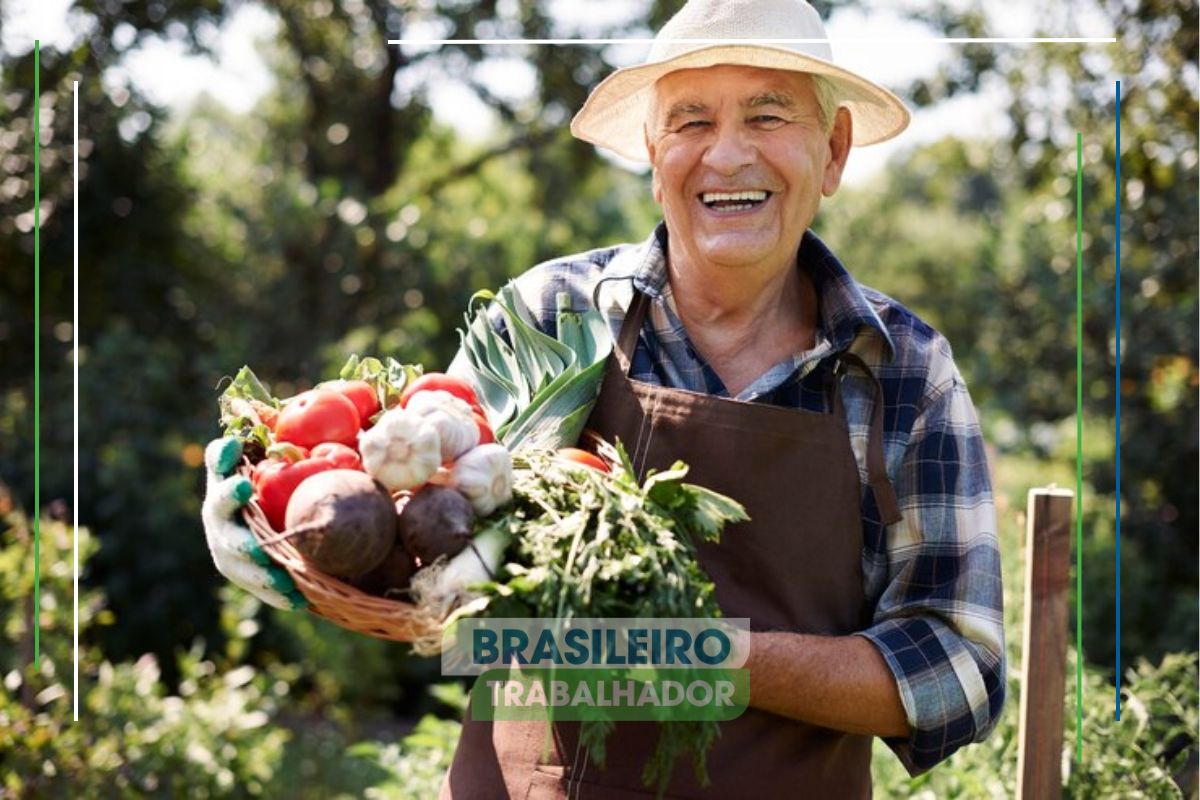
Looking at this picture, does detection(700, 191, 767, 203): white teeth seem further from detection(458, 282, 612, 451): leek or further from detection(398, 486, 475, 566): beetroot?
detection(398, 486, 475, 566): beetroot

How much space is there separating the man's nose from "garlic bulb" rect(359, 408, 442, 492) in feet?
2.36

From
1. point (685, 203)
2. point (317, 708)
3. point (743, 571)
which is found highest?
point (685, 203)

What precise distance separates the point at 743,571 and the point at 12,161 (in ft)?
15.3

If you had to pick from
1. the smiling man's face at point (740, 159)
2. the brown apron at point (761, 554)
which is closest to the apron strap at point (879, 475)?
the brown apron at point (761, 554)

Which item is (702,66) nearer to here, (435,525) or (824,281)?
(824,281)

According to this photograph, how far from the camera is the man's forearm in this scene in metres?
2.08

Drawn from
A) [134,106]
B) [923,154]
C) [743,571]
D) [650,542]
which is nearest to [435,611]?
[650,542]

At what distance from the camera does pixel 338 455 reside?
187 cm

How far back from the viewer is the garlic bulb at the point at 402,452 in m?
1.79

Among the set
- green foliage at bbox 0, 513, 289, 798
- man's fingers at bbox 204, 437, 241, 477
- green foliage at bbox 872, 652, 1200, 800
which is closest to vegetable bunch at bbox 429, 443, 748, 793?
man's fingers at bbox 204, 437, 241, 477

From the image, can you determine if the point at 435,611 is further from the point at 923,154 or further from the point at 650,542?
the point at 923,154

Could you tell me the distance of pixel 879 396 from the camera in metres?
2.30

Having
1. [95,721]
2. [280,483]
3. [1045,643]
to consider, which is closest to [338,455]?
[280,483]

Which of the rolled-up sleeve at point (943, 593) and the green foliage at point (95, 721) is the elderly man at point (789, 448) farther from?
Result: the green foliage at point (95, 721)
